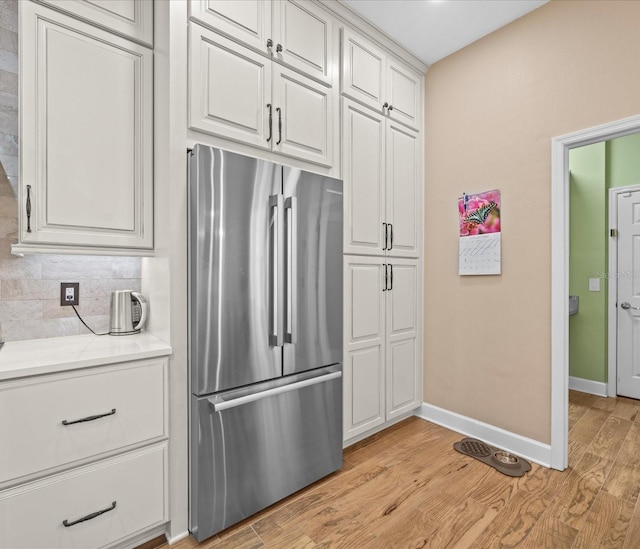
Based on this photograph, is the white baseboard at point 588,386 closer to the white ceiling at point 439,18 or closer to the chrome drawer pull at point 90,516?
the white ceiling at point 439,18

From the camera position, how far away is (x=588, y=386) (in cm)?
352

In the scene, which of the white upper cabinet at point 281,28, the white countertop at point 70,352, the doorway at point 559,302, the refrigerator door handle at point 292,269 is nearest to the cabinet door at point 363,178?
the white upper cabinet at point 281,28

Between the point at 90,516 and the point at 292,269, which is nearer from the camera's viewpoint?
the point at 90,516

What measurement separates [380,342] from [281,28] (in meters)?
2.10

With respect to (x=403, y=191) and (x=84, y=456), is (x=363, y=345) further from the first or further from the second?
(x=84, y=456)

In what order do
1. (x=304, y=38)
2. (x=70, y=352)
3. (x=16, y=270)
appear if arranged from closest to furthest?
(x=70, y=352) → (x=16, y=270) → (x=304, y=38)

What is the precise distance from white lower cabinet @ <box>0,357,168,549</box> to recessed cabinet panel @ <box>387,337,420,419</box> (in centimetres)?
166

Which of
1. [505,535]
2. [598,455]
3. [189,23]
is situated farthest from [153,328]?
[598,455]

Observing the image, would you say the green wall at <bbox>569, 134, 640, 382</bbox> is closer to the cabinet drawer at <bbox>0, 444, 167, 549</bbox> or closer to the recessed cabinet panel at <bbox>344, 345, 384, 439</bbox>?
the recessed cabinet panel at <bbox>344, 345, 384, 439</bbox>

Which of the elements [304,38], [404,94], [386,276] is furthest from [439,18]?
[386,276]

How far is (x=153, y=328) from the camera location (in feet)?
6.04

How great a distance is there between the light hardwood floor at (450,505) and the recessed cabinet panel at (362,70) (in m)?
2.46

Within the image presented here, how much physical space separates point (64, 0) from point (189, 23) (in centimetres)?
53

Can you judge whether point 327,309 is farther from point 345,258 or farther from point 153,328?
point 153,328
